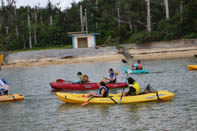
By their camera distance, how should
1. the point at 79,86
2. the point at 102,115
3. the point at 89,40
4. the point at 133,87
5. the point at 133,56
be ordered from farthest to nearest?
the point at 89,40 → the point at 133,56 → the point at 79,86 → the point at 133,87 → the point at 102,115

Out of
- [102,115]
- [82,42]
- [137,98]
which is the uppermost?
[82,42]

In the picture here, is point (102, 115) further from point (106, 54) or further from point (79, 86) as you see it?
point (106, 54)

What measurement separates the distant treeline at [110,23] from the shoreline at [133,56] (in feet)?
6.24

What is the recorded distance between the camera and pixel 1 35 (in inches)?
2044

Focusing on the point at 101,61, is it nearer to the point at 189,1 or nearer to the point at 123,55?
the point at 123,55

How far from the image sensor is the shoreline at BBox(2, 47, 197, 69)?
117 feet

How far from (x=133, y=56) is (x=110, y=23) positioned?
46.7 ft

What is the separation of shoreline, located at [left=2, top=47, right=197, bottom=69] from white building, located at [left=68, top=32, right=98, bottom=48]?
18.3ft

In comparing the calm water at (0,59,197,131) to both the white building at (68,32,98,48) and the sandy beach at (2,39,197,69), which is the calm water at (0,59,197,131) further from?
the white building at (68,32,98,48)

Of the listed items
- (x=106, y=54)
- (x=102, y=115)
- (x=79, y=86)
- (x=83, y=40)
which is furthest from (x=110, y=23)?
(x=102, y=115)

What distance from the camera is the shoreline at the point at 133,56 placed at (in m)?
35.6

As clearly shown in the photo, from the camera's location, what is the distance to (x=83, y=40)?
44.4 metres

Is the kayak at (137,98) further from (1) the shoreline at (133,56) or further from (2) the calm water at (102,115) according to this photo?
(1) the shoreline at (133,56)

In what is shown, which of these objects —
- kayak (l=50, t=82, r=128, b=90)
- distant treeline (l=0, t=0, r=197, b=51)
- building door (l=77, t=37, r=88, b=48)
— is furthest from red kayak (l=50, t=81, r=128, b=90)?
building door (l=77, t=37, r=88, b=48)
